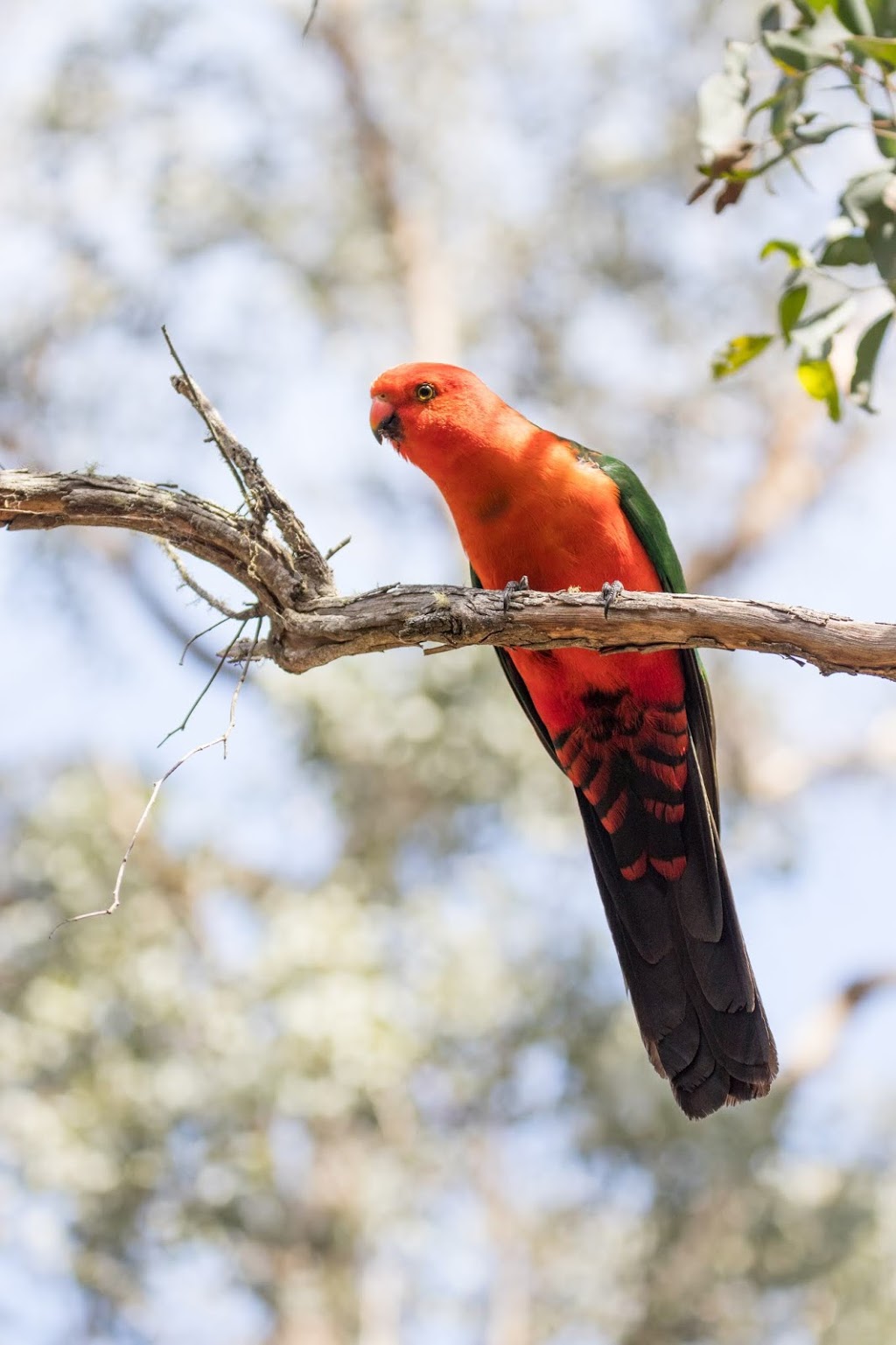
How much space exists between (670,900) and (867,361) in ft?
5.18

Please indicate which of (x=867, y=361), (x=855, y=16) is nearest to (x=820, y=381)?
(x=867, y=361)

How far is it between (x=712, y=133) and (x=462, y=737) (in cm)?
592

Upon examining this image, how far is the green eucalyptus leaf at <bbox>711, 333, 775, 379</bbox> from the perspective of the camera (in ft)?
9.66

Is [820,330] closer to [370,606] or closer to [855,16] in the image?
[855,16]

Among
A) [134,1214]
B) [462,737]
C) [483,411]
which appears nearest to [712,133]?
[483,411]

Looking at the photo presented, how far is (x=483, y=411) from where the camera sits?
361 cm

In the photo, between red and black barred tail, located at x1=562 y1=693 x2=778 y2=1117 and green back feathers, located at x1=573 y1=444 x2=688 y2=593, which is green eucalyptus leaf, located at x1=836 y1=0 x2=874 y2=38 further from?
red and black barred tail, located at x1=562 y1=693 x2=778 y2=1117

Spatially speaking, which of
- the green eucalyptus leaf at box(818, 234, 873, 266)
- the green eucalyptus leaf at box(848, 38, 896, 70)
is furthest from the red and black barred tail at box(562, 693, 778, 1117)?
the green eucalyptus leaf at box(848, 38, 896, 70)

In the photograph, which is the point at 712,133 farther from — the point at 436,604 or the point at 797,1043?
the point at 797,1043

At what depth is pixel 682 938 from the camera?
356 cm

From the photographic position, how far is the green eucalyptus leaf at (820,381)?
274cm

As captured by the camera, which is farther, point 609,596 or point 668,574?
point 668,574

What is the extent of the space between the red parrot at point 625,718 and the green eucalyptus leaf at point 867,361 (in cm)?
85

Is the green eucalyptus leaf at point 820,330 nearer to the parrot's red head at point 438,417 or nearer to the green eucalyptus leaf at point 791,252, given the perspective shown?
the green eucalyptus leaf at point 791,252
